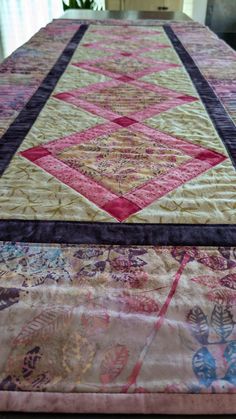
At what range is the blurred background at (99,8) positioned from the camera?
387 cm

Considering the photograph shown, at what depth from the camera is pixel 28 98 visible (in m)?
1.33

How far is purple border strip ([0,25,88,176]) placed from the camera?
1.00m

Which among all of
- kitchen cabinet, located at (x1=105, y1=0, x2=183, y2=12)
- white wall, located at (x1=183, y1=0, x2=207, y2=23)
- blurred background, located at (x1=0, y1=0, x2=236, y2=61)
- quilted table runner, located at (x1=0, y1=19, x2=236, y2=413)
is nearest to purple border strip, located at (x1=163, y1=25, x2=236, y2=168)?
quilted table runner, located at (x1=0, y1=19, x2=236, y2=413)

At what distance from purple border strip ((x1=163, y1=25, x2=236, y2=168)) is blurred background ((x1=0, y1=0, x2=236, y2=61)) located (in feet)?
7.71

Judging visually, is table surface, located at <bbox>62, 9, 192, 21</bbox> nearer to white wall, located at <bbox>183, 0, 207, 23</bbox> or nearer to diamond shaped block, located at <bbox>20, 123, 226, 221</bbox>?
white wall, located at <bbox>183, 0, 207, 23</bbox>

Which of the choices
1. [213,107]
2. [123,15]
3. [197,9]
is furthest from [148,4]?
[213,107]

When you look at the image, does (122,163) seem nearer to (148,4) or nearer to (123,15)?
(123,15)

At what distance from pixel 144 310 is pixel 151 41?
1.88 m

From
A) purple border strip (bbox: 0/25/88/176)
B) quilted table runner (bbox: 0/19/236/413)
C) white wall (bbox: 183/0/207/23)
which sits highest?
white wall (bbox: 183/0/207/23)

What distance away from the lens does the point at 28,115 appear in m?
1.21

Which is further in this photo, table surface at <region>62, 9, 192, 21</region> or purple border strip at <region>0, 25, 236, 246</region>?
table surface at <region>62, 9, 192, 21</region>

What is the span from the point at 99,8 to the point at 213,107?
3.48 meters

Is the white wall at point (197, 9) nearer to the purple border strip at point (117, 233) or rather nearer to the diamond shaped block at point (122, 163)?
the diamond shaped block at point (122, 163)

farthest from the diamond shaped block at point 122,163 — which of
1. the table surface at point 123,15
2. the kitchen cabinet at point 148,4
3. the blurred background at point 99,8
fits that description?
the kitchen cabinet at point 148,4
